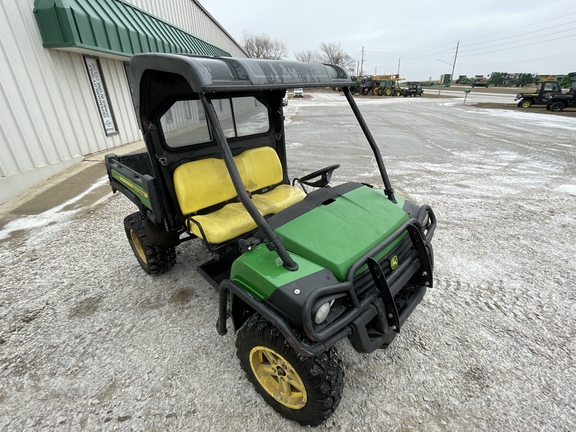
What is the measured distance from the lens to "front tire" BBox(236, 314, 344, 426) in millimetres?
1480

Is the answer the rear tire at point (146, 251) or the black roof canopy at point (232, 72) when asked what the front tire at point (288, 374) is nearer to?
the black roof canopy at point (232, 72)

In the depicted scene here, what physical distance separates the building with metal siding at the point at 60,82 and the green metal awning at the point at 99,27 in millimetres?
16

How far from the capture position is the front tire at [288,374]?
1480 mm

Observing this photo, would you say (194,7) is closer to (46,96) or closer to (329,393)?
(46,96)

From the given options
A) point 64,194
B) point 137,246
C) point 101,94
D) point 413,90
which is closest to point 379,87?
point 413,90

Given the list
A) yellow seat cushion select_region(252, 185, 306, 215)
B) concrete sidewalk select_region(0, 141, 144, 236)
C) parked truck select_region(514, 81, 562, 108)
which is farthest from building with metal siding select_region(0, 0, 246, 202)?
parked truck select_region(514, 81, 562, 108)

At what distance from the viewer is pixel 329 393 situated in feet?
4.89

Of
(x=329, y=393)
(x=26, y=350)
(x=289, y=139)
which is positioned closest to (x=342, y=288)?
(x=329, y=393)

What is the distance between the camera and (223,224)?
236 centimetres

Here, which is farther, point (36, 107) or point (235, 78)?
point (36, 107)

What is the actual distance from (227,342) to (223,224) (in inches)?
35.7

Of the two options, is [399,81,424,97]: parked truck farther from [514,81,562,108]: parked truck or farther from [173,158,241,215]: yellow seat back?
[173,158,241,215]: yellow seat back

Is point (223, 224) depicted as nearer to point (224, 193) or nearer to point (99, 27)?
point (224, 193)

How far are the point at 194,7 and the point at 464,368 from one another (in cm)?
1664
